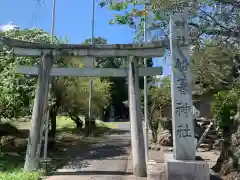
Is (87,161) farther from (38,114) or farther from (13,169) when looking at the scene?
(38,114)

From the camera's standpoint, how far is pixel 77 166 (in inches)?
504

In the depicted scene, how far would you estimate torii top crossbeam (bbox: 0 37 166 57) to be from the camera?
38.5ft

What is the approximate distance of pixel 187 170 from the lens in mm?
6312

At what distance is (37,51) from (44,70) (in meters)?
0.74

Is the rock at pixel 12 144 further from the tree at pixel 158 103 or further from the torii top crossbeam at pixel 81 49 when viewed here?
the tree at pixel 158 103

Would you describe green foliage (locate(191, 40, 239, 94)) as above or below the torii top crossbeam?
below

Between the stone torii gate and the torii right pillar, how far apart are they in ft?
13.3

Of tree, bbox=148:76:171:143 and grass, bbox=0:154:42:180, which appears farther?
tree, bbox=148:76:171:143

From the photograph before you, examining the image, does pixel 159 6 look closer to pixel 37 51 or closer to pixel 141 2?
Result: pixel 141 2

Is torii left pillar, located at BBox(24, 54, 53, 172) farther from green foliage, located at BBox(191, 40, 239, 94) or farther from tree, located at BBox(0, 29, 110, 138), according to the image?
green foliage, located at BBox(191, 40, 239, 94)

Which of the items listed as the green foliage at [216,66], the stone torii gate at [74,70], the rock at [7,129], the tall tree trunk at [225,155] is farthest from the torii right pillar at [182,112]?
the rock at [7,129]

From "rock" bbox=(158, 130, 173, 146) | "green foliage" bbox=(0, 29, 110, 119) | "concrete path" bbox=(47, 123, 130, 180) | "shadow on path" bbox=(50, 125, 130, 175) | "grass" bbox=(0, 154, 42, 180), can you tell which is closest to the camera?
"grass" bbox=(0, 154, 42, 180)

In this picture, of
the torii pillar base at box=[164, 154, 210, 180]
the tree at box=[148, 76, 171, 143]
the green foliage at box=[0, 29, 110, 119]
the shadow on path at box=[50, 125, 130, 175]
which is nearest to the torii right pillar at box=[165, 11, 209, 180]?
the torii pillar base at box=[164, 154, 210, 180]

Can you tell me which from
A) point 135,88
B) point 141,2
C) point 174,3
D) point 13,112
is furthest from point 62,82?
point 174,3
